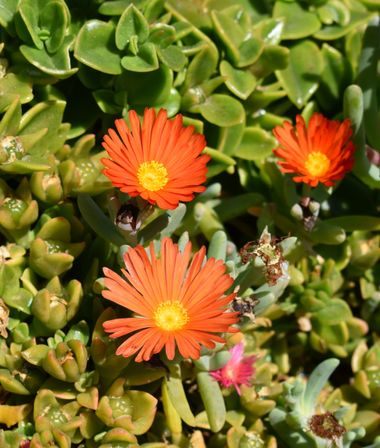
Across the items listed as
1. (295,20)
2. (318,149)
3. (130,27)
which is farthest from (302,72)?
(130,27)

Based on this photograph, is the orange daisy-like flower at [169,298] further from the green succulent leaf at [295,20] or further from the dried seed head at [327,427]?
the green succulent leaf at [295,20]

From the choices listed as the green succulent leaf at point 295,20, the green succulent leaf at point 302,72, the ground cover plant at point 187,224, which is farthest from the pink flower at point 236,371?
the green succulent leaf at point 295,20

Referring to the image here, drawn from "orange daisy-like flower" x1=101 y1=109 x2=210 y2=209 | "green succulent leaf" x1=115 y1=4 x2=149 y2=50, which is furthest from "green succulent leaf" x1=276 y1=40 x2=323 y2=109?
"orange daisy-like flower" x1=101 y1=109 x2=210 y2=209

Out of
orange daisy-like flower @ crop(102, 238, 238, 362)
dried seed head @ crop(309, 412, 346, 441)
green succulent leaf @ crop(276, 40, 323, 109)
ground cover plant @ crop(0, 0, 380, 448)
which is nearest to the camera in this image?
orange daisy-like flower @ crop(102, 238, 238, 362)

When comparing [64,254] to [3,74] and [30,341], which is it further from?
[3,74]

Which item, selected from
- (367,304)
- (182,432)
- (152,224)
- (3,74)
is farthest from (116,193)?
(367,304)

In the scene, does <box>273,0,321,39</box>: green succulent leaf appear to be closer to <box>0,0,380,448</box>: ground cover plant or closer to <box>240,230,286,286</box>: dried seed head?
<box>0,0,380,448</box>: ground cover plant

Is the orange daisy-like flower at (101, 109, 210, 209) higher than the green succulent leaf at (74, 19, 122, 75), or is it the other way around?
the green succulent leaf at (74, 19, 122, 75)

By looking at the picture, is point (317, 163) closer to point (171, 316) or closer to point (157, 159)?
point (157, 159)
